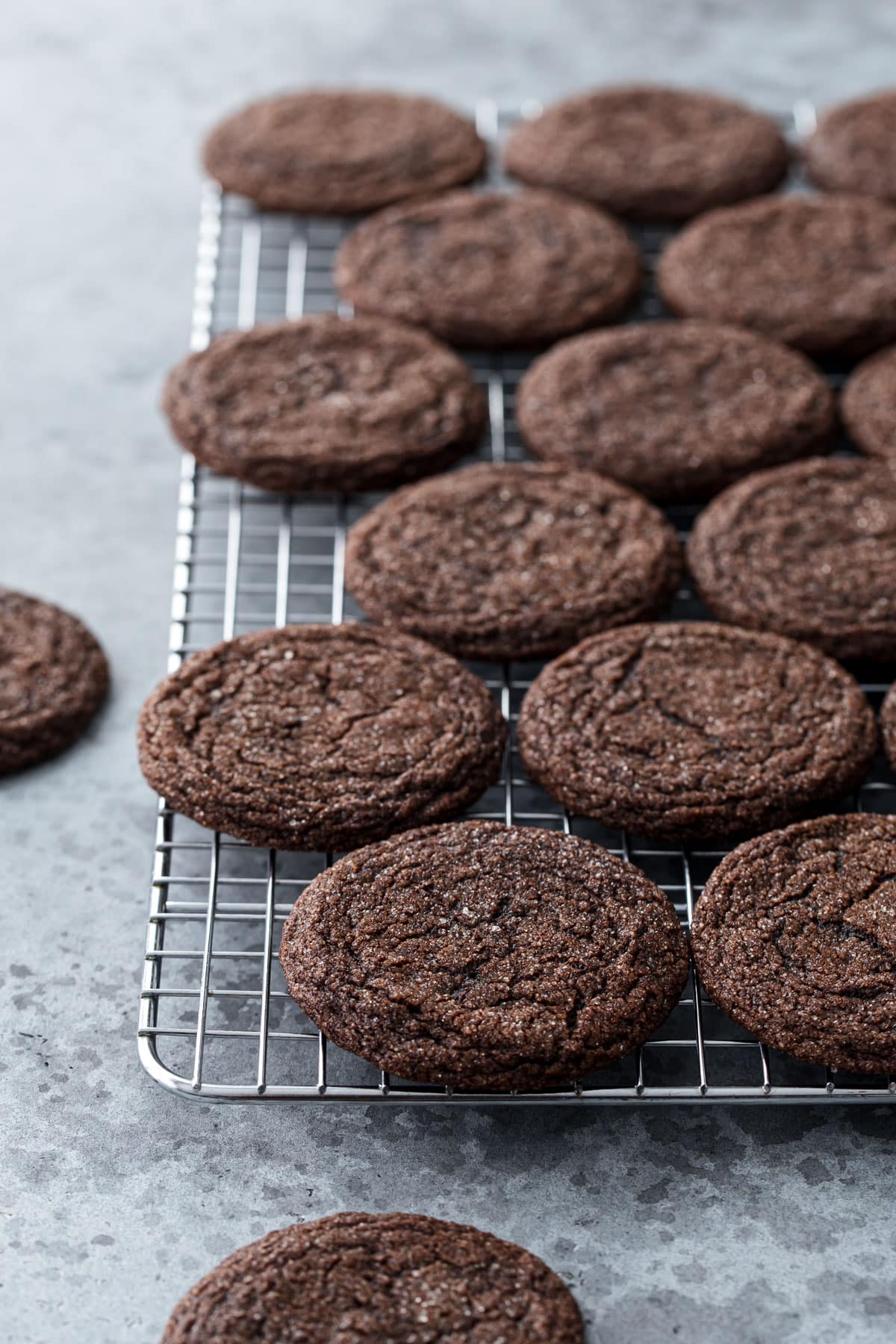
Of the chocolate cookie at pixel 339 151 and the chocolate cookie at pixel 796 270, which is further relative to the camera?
the chocolate cookie at pixel 339 151

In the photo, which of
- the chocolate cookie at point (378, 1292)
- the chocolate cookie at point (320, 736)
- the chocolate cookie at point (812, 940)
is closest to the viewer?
the chocolate cookie at point (378, 1292)

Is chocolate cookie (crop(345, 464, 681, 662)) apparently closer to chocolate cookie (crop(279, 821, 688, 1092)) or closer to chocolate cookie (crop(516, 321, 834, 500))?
chocolate cookie (crop(516, 321, 834, 500))

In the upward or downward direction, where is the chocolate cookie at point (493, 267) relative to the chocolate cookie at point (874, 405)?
upward

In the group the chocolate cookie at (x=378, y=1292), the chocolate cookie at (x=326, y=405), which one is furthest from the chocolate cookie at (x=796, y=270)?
the chocolate cookie at (x=378, y=1292)

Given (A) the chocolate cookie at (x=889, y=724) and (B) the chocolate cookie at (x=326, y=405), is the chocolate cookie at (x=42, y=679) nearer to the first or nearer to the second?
(B) the chocolate cookie at (x=326, y=405)

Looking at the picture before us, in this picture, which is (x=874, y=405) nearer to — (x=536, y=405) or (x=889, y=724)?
(x=536, y=405)

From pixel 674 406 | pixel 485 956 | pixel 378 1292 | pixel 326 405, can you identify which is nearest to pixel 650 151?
pixel 674 406

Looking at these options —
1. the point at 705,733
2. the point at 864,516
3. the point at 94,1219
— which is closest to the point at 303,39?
the point at 864,516
